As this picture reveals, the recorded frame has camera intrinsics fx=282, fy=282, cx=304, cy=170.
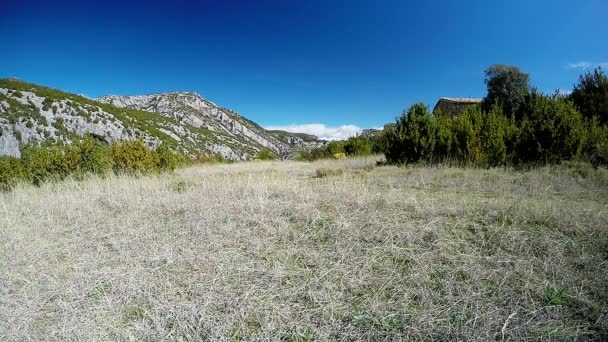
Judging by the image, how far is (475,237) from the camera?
3.25 metres

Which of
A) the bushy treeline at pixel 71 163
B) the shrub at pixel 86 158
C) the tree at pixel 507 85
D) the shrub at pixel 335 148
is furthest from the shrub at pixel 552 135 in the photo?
the shrub at pixel 335 148

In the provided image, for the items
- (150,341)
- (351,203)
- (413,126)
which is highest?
(413,126)

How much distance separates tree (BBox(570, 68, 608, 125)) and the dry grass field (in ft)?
32.6

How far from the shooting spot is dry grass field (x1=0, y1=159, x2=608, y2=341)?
81.6 inches

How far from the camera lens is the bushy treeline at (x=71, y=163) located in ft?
28.6

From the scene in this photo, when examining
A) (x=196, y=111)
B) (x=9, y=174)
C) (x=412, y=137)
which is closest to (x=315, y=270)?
(x=412, y=137)

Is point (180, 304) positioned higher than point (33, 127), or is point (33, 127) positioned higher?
point (33, 127)

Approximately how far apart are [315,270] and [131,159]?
9929mm

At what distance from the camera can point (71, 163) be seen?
910cm

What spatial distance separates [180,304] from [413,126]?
10569mm

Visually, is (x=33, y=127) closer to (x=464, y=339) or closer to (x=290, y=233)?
(x=290, y=233)

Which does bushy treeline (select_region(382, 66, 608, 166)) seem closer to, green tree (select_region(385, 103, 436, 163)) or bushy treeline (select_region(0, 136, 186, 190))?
green tree (select_region(385, 103, 436, 163))

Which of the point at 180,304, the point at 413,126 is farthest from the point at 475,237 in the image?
the point at 413,126

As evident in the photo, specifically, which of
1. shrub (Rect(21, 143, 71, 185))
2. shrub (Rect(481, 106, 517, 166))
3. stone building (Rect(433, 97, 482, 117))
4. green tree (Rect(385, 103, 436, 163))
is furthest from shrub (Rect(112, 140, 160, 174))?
stone building (Rect(433, 97, 482, 117))
